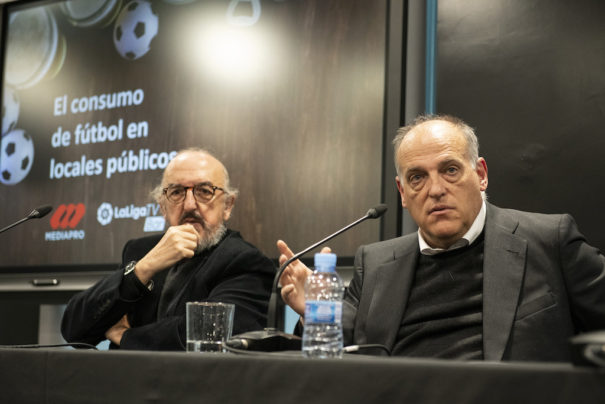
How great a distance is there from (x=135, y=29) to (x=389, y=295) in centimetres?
238

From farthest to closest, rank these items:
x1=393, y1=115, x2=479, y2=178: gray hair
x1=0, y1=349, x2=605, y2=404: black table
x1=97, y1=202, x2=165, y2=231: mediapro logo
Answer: x1=97, y1=202, x2=165, y2=231: mediapro logo < x1=393, y1=115, x2=479, y2=178: gray hair < x1=0, y1=349, x2=605, y2=404: black table

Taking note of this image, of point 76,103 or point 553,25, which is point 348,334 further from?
point 76,103

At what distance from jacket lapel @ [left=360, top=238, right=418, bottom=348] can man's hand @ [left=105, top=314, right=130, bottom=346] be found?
89cm

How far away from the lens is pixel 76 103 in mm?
4043

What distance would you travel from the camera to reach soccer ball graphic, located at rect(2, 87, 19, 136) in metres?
4.16

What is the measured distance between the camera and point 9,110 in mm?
4207

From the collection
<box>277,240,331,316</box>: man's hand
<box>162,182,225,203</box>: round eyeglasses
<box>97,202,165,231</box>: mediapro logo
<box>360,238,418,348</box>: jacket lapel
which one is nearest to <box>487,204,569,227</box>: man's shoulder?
<box>360,238,418,348</box>: jacket lapel

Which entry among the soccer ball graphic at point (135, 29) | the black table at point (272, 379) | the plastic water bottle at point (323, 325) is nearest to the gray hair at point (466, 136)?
the plastic water bottle at point (323, 325)

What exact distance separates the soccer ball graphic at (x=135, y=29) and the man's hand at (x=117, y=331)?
68.8 inches

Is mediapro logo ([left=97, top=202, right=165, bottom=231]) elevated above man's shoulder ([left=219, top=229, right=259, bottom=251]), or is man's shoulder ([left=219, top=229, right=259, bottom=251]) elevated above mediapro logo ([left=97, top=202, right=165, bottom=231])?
mediapro logo ([left=97, top=202, right=165, bottom=231])

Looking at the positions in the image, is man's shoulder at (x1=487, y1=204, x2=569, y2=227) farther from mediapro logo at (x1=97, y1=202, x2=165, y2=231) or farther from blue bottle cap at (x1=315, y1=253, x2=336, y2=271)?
mediapro logo at (x1=97, y1=202, x2=165, y2=231)

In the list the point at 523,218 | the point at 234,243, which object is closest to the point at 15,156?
the point at 234,243

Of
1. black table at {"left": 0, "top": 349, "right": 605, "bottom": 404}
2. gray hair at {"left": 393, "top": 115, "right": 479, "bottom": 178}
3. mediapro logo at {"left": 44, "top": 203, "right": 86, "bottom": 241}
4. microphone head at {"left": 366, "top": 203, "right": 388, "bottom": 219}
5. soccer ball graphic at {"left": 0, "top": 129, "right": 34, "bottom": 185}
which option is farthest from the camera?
soccer ball graphic at {"left": 0, "top": 129, "right": 34, "bottom": 185}

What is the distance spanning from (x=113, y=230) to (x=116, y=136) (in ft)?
1.64
